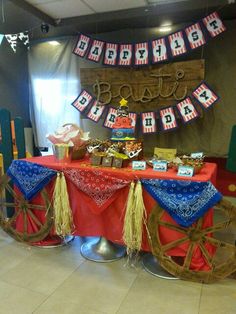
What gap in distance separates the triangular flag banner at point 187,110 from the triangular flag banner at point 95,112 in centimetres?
94

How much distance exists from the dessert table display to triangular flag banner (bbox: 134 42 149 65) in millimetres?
1415

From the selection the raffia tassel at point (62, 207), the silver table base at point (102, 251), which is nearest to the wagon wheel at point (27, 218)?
the raffia tassel at point (62, 207)

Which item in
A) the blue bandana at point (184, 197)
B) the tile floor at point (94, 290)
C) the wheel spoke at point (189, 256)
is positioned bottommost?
the tile floor at point (94, 290)

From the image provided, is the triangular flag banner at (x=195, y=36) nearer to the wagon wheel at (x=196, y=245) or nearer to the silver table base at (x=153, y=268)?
the wagon wheel at (x=196, y=245)

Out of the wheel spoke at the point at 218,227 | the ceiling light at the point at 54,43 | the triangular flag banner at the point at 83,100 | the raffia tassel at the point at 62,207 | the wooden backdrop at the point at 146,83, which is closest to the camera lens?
the wheel spoke at the point at 218,227

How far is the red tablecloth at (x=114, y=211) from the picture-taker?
1747mm

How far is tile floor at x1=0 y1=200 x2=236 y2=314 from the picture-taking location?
1543 mm

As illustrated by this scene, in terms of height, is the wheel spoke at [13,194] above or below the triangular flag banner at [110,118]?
below

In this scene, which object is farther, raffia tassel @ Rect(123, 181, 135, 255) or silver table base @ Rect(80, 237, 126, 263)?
silver table base @ Rect(80, 237, 126, 263)

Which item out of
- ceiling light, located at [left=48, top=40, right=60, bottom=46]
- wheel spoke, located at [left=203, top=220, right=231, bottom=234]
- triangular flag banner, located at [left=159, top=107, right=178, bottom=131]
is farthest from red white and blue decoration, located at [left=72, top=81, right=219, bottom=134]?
wheel spoke, located at [left=203, top=220, right=231, bottom=234]

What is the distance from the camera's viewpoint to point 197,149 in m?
3.18

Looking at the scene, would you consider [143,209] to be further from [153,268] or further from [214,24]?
[214,24]

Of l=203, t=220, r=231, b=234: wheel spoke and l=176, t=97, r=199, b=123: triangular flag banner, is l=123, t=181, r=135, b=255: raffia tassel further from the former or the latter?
A: l=176, t=97, r=199, b=123: triangular flag banner

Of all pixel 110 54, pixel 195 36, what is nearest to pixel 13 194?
pixel 110 54
